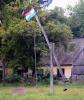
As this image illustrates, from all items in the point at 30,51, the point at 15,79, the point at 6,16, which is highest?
the point at 6,16

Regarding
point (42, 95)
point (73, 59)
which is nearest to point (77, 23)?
point (73, 59)

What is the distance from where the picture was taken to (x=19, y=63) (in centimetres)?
3978

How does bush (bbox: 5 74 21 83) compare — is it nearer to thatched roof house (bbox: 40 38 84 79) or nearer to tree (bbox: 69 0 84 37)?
thatched roof house (bbox: 40 38 84 79)

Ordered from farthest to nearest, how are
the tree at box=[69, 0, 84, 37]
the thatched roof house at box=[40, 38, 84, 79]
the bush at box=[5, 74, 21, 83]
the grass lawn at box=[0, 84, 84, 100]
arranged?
the tree at box=[69, 0, 84, 37]
the thatched roof house at box=[40, 38, 84, 79]
the bush at box=[5, 74, 21, 83]
the grass lawn at box=[0, 84, 84, 100]

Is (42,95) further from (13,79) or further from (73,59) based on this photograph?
(73,59)

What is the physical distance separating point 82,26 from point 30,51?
20474 mm

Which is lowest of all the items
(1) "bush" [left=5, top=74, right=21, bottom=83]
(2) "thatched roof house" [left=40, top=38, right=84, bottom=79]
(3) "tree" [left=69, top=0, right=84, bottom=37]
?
(1) "bush" [left=5, top=74, right=21, bottom=83]

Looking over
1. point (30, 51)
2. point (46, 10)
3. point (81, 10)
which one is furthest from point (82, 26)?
point (30, 51)

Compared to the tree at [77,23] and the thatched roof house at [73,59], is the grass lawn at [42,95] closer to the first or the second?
the thatched roof house at [73,59]

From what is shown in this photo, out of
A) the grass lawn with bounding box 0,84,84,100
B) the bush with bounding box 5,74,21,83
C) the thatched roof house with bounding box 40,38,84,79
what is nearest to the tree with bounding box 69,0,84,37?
the thatched roof house with bounding box 40,38,84,79

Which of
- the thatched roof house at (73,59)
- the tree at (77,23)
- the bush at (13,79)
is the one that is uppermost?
the tree at (77,23)

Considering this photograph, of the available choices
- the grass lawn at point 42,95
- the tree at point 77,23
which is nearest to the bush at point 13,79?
the grass lawn at point 42,95

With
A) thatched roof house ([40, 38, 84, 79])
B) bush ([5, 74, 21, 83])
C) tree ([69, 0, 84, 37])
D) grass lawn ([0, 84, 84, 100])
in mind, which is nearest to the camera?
grass lawn ([0, 84, 84, 100])

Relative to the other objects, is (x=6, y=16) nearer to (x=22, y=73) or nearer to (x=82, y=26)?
(x=22, y=73)
